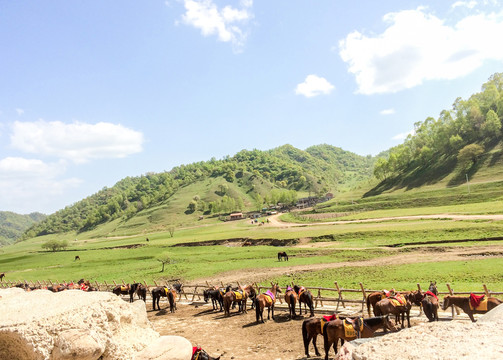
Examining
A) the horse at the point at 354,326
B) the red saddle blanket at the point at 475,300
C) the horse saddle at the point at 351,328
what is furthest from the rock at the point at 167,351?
the red saddle blanket at the point at 475,300

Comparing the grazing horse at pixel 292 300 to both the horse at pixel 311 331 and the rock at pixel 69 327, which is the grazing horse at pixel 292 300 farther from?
the rock at pixel 69 327

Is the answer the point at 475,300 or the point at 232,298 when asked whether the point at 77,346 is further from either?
the point at 475,300

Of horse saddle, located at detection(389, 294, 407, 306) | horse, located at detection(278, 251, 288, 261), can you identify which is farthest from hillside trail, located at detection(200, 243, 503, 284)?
horse saddle, located at detection(389, 294, 407, 306)

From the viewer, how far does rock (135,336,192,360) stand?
1174cm

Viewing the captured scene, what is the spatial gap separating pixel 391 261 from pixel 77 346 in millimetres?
34504

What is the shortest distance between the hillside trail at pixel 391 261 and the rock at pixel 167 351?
21.2 meters

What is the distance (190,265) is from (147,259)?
59.1 feet

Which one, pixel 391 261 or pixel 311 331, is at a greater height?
pixel 311 331

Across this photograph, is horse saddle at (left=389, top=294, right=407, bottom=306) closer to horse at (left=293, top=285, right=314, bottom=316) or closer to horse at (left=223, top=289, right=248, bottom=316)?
horse at (left=293, top=285, right=314, bottom=316)

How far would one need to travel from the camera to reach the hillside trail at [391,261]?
109 feet

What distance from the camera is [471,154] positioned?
324ft

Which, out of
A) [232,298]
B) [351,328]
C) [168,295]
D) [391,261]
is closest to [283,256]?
[391,261]

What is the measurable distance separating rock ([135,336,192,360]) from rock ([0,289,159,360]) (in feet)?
1.63

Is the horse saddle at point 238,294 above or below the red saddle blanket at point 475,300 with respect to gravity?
below
